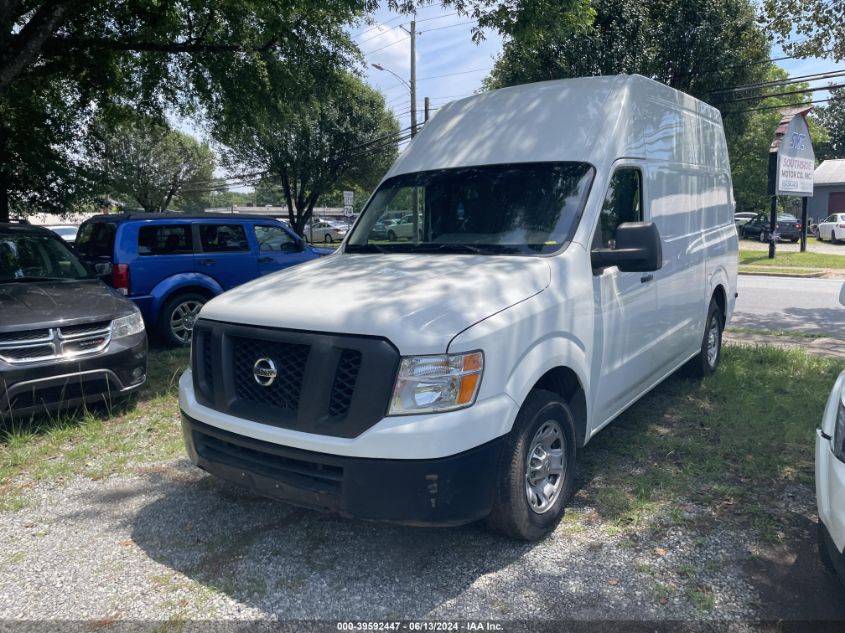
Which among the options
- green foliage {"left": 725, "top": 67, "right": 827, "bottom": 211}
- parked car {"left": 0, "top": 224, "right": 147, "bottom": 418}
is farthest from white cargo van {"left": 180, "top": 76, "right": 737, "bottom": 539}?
green foliage {"left": 725, "top": 67, "right": 827, "bottom": 211}

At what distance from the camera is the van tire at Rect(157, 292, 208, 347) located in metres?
8.72

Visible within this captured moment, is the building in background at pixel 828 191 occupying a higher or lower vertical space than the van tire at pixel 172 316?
higher

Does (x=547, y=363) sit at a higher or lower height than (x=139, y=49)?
lower

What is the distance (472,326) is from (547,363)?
60 centimetres

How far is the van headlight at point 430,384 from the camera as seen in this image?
2941 millimetres

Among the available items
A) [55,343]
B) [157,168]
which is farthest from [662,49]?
[157,168]

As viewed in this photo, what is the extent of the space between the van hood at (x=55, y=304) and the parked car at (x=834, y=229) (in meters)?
35.6

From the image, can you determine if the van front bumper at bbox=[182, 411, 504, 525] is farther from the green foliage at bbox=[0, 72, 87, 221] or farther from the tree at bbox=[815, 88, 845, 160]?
the tree at bbox=[815, 88, 845, 160]

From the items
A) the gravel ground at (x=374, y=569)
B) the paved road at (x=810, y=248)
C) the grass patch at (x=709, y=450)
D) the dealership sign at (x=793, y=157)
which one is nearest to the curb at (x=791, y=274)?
the dealership sign at (x=793, y=157)

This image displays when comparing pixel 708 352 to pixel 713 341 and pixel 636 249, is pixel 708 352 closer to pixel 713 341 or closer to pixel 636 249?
pixel 713 341

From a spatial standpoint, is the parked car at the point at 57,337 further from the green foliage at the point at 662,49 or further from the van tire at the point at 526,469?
the green foliage at the point at 662,49

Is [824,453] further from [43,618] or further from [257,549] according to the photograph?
[43,618]

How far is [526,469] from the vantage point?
3326 mm

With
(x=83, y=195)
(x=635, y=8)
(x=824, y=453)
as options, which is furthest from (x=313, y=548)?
(x=635, y=8)
